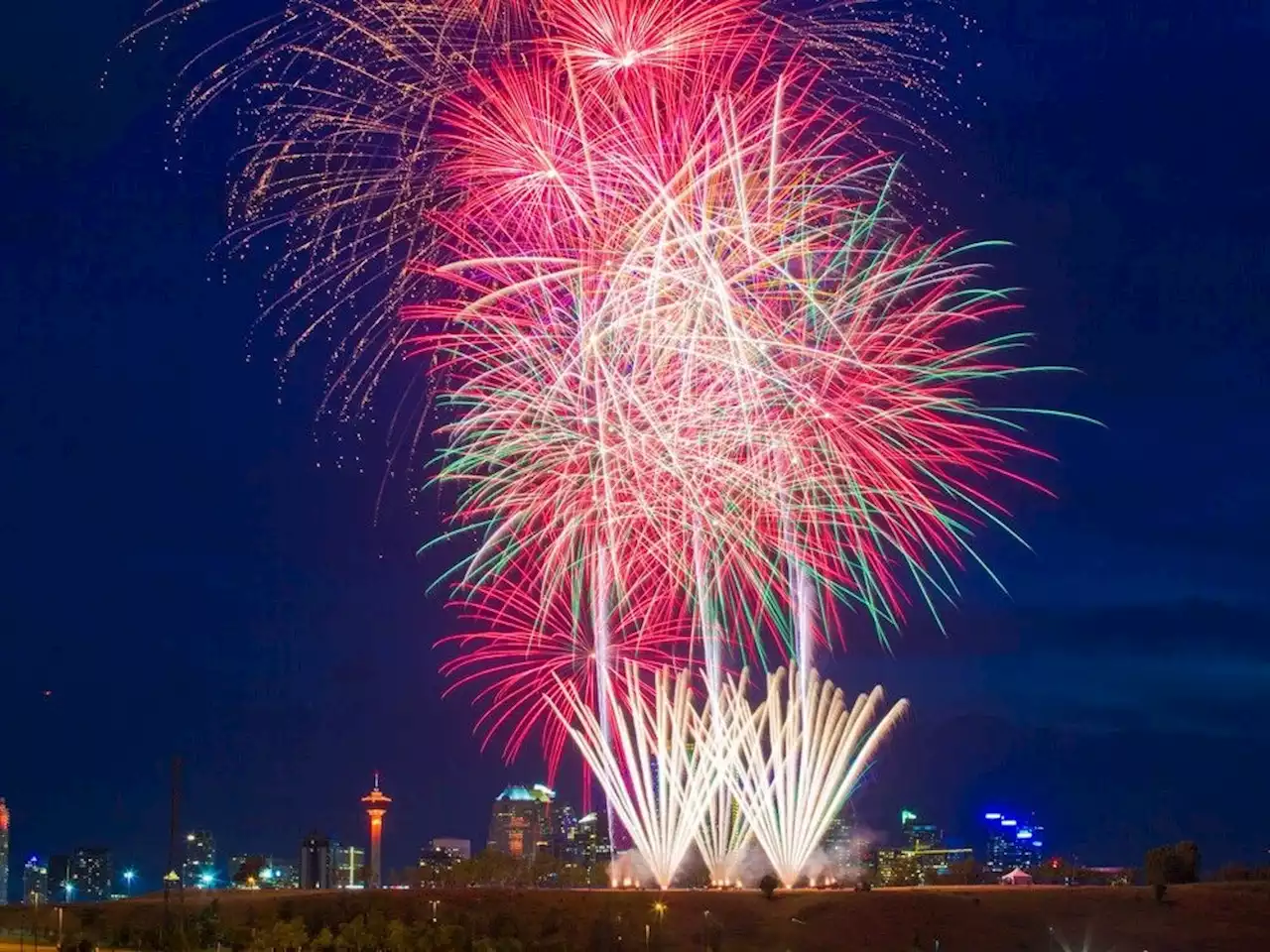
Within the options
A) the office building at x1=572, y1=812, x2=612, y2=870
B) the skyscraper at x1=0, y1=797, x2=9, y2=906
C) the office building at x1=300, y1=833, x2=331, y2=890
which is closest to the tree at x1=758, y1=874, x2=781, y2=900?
the office building at x1=572, y1=812, x2=612, y2=870

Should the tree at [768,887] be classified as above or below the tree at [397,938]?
above

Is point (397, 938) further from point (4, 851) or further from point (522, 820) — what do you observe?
point (4, 851)

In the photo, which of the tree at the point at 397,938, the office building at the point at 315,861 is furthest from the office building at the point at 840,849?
the office building at the point at 315,861

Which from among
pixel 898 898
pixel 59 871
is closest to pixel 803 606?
pixel 898 898

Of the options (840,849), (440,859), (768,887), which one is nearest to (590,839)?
(440,859)

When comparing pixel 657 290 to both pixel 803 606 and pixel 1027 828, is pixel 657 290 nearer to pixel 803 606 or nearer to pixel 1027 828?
pixel 803 606

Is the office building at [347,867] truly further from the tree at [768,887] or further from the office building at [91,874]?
the tree at [768,887]
